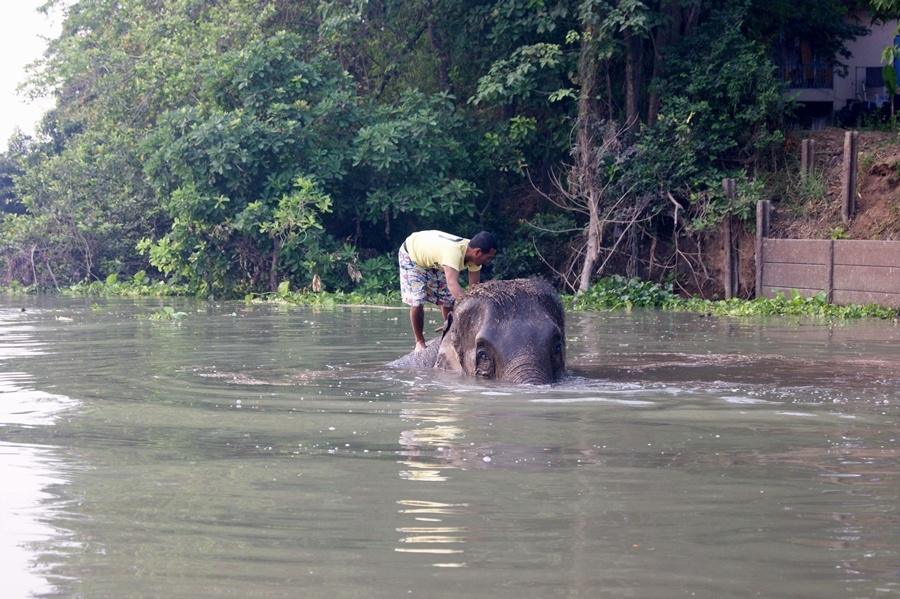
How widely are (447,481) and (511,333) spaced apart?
12.6 ft

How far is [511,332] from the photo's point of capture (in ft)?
30.3

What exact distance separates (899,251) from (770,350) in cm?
723

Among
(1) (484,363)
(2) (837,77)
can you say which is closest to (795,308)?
(1) (484,363)

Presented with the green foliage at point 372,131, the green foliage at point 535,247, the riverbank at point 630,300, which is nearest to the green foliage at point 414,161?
the green foliage at point 372,131

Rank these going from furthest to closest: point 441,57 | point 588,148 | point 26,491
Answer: point 441,57 → point 588,148 → point 26,491

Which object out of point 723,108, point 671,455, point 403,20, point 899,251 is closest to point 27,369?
point 671,455

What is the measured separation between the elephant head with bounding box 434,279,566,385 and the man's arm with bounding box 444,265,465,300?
1.65 ft

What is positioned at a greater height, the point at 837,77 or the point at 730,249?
the point at 837,77

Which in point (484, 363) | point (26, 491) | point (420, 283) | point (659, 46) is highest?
point (659, 46)

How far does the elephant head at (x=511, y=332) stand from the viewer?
9148 mm

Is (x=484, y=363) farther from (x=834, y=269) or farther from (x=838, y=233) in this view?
(x=838, y=233)

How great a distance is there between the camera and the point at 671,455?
6.18 meters

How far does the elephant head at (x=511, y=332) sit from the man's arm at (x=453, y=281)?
0.50 meters

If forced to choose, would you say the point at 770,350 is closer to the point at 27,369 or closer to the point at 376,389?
the point at 376,389
